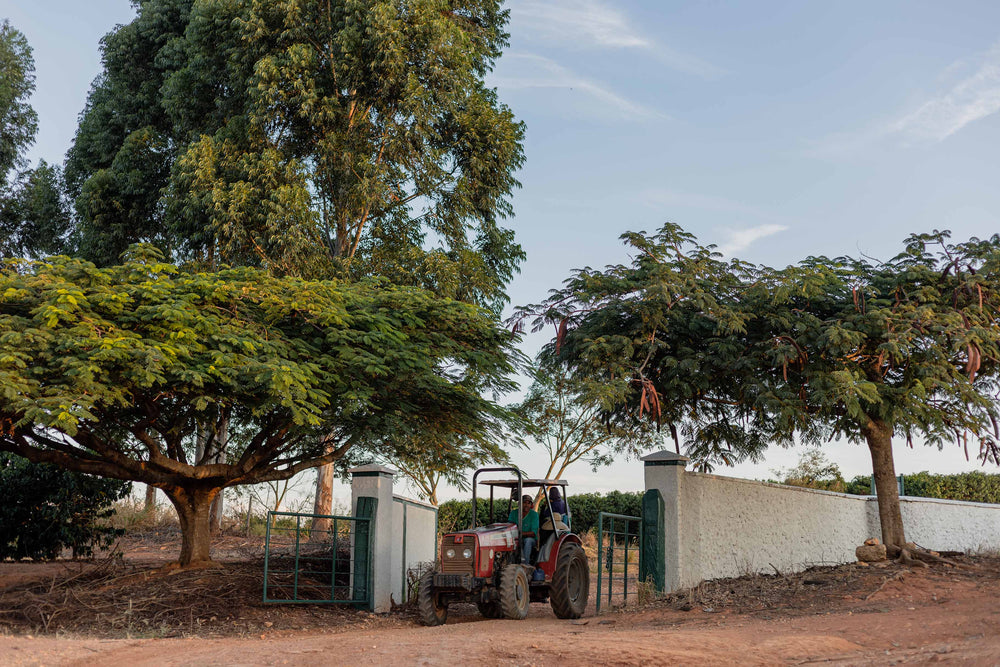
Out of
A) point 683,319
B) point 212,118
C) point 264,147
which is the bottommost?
point 683,319

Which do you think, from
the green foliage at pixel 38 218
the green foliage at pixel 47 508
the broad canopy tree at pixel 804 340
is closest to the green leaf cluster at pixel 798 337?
the broad canopy tree at pixel 804 340

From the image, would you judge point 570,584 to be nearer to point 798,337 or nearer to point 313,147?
point 798,337

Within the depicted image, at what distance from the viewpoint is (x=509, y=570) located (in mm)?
12602

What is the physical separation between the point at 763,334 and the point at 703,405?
2185 mm

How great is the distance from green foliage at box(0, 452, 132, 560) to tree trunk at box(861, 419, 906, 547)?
16776 mm

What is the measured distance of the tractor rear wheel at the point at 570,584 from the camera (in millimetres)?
13023

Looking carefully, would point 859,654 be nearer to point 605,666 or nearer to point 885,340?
point 605,666

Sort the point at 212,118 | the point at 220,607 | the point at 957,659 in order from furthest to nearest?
the point at 212,118
the point at 220,607
the point at 957,659

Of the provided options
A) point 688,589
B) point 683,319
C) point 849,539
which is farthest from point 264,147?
point 849,539

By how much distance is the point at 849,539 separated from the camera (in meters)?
20.0

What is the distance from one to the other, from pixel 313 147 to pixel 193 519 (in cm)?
1189

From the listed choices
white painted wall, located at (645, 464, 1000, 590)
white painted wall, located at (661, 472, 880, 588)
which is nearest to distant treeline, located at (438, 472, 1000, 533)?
white painted wall, located at (645, 464, 1000, 590)

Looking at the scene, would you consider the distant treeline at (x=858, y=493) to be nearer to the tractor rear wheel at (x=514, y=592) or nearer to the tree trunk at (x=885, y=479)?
the tree trunk at (x=885, y=479)

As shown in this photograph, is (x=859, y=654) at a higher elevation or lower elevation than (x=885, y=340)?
lower
